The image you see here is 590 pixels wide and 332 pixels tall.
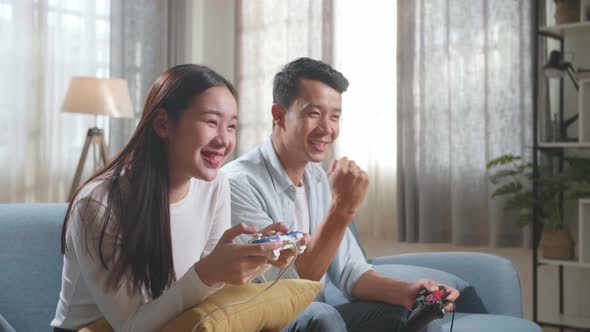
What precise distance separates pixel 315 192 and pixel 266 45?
8.63 ft

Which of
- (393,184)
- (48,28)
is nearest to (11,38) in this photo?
(48,28)

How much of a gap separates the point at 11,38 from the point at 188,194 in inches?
119

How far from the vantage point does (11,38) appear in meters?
4.02

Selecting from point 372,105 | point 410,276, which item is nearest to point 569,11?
point 372,105

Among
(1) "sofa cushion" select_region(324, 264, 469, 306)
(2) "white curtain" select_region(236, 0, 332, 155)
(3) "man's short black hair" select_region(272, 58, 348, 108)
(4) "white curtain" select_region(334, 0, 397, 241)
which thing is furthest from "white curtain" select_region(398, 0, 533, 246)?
(3) "man's short black hair" select_region(272, 58, 348, 108)

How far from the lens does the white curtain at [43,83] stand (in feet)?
13.2

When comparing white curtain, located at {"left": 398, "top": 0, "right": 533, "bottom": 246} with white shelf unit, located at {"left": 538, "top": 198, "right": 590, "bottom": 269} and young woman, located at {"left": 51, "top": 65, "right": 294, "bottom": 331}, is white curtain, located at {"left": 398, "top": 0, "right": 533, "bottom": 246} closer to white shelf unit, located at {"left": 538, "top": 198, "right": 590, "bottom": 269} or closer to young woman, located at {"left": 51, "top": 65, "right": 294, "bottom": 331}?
white shelf unit, located at {"left": 538, "top": 198, "right": 590, "bottom": 269}

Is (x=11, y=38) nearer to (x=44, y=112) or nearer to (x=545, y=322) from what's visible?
(x=44, y=112)

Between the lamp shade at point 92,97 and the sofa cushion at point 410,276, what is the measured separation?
212cm

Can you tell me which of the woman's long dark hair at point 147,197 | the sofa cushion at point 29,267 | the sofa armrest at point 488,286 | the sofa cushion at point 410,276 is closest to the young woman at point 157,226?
the woman's long dark hair at point 147,197

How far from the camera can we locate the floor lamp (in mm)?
3910

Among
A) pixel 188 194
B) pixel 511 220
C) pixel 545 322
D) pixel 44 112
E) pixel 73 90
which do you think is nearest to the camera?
pixel 188 194

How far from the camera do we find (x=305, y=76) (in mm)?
1936

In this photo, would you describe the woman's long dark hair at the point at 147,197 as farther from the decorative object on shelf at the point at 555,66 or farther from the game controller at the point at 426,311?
the decorative object on shelf at the point at 555,66
